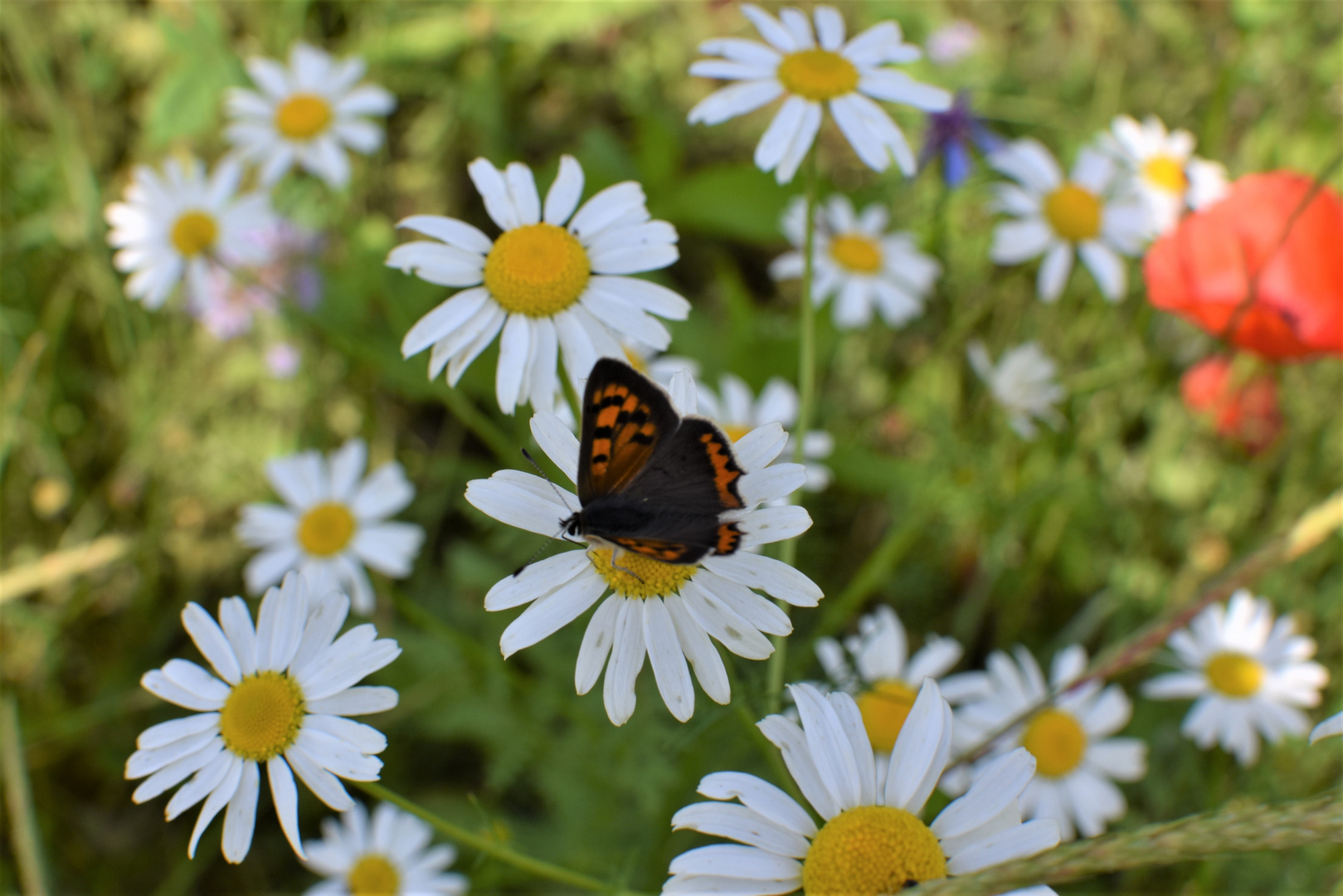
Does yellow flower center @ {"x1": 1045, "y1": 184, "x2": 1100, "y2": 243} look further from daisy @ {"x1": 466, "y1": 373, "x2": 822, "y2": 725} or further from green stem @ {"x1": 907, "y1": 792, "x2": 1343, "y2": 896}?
green stem @ {"x1": 907, "y1": 792, "x2": 1343, "y2": 896}

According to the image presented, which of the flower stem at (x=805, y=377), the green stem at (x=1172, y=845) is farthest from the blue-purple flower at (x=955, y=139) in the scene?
the green stem at (x=1172, y=845)

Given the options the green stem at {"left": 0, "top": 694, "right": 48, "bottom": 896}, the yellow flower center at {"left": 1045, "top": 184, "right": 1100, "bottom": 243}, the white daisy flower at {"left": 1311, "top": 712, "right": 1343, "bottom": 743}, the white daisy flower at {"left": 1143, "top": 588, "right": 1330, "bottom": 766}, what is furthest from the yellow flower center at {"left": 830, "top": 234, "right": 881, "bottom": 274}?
the green stem at {"left": 0, "top": 694, "right": 48, "bottom": 896}

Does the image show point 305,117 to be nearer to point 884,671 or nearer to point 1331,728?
point 884,671

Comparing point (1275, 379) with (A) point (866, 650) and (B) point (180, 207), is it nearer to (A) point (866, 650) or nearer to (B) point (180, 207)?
(A) point (866, 650)

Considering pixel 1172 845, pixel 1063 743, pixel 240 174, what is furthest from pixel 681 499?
pixel 240 174

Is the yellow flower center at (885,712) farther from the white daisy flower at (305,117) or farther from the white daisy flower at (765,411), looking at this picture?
the white daisy flower at (305,117)

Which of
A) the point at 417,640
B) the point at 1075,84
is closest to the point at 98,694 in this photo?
the point at 417,640
